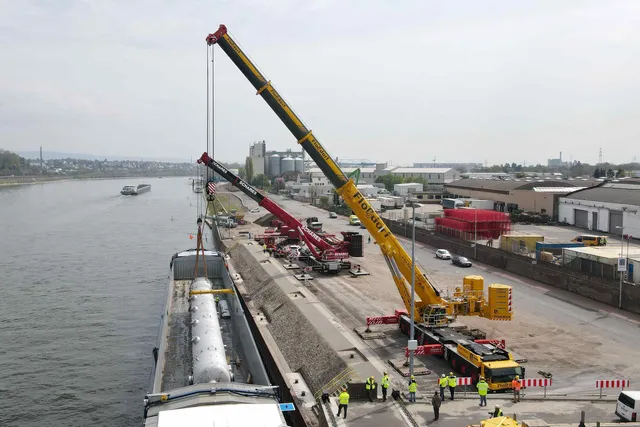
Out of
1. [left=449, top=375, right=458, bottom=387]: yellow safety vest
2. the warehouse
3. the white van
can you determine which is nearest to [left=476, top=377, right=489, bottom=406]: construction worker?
[left=449, top=375, right=458, bottom=387]: yellow safety vest

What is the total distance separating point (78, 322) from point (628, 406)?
33342 mm

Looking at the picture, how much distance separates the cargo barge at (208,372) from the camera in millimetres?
15383

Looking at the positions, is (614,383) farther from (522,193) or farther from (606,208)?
(522,193)

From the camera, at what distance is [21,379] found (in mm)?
29266

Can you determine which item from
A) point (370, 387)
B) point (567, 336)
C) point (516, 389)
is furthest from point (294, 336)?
point (567, 336)

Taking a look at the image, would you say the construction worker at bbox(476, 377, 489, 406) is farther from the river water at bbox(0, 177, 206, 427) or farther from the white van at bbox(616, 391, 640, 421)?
the river water at bbox(0, 177, 206, 427)

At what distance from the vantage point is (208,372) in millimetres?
20359

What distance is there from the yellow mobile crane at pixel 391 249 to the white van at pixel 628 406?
386 inches

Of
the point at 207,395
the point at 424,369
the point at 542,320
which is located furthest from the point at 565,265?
the point at 207,395

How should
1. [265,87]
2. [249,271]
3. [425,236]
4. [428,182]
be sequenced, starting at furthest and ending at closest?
[428,182] → [425,236] → [249,271] → [265,87]

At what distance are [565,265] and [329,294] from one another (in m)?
18.0

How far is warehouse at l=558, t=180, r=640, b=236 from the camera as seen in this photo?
5703 cm

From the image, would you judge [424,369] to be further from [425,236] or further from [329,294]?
[425,236]

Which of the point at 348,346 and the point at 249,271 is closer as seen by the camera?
the point at 348,346
